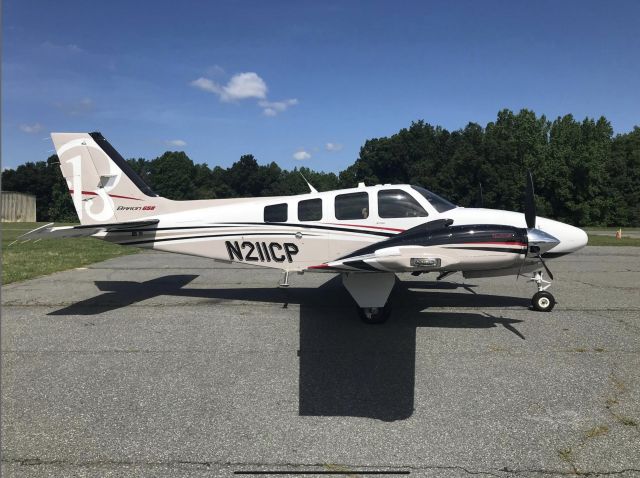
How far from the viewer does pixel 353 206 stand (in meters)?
7.87

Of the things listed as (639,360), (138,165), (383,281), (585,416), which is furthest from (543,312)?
(138,165)

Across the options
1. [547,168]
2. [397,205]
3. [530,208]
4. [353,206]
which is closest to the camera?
[530,208]

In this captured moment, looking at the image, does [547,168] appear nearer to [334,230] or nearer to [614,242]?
[614,242]

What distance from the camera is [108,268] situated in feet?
47.7

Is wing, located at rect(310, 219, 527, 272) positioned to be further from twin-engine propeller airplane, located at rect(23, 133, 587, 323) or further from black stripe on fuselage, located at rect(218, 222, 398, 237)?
black stripe on fuselage, located at rect(218, 222, 398, 237)

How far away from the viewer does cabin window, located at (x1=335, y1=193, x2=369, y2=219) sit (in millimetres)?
7824

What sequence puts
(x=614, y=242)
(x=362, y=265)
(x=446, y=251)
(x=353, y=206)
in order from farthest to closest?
(x=614, y=242) < (x=353, y=206) < (x=446, y=251) < (x=362, y=265)

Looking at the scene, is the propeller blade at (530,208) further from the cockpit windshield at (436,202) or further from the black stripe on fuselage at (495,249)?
the cockpit windshield at (436,202)

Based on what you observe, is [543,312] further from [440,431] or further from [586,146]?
[586,146]

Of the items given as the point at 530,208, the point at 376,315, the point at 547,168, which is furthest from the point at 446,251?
the point at 547,168

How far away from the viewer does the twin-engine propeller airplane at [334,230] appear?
21.1 feet

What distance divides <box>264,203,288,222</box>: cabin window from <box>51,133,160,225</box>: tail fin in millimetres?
2706

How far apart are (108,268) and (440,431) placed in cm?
1351

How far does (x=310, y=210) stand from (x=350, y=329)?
237cm
